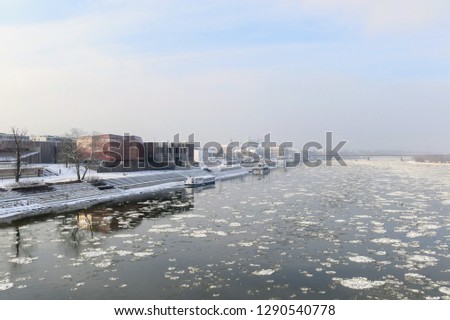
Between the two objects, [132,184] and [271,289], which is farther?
[132,184]

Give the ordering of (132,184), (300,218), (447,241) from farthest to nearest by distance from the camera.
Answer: (132,184)
(300,218)
(447,241)

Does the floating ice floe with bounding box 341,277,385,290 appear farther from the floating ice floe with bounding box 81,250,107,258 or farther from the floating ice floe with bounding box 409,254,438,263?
the floating ice floe with bounding box 81,250,107,258

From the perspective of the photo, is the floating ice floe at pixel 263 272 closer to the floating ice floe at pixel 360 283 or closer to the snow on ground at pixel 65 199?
the floating ice floe at pixel 360 283

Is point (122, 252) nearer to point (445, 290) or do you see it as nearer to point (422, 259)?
point (445, 290)

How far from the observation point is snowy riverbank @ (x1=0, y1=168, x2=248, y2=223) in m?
27.6

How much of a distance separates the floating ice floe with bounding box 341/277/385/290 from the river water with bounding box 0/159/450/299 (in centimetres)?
3

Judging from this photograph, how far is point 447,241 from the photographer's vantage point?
718 inches

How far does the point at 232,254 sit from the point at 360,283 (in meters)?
5.60

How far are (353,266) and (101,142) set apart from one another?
151 ft

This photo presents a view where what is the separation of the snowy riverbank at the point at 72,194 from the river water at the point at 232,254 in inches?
108

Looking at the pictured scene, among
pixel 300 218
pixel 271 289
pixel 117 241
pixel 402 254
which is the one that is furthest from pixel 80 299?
pixel 300 218

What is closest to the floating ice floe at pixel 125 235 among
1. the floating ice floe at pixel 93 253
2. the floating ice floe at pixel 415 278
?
the floating ice floe at pixel 93 253

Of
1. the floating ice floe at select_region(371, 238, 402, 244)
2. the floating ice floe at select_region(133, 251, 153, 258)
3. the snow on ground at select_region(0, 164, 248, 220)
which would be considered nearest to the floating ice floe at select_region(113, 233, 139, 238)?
the floating ice floe at select_region(133, 251, 153, 258)

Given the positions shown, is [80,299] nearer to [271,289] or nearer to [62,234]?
[271,289]
